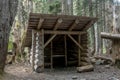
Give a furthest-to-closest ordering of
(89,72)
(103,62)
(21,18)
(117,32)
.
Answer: (21,18)
(103,62)
(117,32)
(89,72)

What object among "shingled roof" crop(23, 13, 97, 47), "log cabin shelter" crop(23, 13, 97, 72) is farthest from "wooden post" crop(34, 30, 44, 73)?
"shingled roof" crop(23, 13, 97, 47)

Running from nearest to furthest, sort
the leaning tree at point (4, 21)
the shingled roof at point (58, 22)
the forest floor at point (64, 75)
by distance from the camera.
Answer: the leaning tree at point (4, 21)
the forest floor at point (64, 75)
the shingled roof at point (58, 22)

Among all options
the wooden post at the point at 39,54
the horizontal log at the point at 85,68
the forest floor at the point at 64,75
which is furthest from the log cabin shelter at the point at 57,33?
the forest floor at the point at 64,75

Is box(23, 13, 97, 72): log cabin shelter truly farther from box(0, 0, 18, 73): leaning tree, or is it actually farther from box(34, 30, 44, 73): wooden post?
box(0, 0, 18, 73): leaning tree

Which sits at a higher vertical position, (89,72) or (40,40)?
(40,40)

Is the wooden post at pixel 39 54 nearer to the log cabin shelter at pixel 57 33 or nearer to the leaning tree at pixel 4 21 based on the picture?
the log cabin shelter at pixel 57 33

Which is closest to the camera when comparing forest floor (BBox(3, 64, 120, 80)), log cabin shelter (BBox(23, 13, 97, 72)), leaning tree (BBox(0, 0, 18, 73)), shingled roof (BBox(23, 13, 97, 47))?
leaning tree (BBox(0, 0, 18, 73))

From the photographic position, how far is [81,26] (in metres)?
13.4

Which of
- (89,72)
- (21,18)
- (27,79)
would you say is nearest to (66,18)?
(89,72)

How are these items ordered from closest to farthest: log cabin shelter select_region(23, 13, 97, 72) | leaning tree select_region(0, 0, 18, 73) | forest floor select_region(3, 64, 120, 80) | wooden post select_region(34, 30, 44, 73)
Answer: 1. leaning tree select_region(0, 0, 18, 73)
2. forest floor select_region(3, 64, 120, 80)
3. log cabin shelter select_region(23, 13, 97, 72)
4. wooden post select_region(34, 30, 44, 73)

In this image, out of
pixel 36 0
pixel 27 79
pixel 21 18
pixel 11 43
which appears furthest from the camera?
pixel 36 0

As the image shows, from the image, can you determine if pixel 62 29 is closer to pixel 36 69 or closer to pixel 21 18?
pixel 36 69

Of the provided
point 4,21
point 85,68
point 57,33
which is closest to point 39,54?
point 57,33

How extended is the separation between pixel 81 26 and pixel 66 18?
5.35ft
